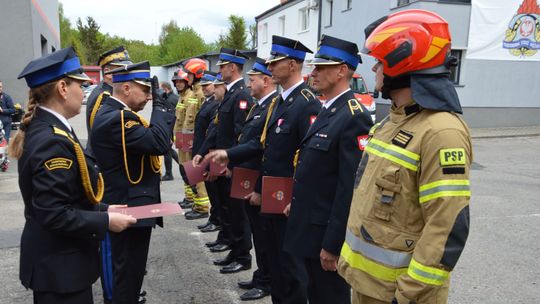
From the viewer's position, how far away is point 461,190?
1687mm

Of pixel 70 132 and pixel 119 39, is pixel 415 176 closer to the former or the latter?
pixel 70 132

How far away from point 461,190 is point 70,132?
200cm

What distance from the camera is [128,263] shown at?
3.32m

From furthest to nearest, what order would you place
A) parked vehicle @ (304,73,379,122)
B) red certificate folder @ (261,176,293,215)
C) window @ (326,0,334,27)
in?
window @ (326,0,334,27) → parked vehicle @ (304,73,379,122) → red certificate folder @ (261,176,293,215)

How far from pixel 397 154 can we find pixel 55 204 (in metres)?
1.70

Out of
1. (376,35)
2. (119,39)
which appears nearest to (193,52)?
(119,39)

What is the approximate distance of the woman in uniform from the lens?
2.12 m

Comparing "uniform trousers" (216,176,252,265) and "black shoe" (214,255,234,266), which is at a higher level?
"uniform trousers" (216,176,252,265)

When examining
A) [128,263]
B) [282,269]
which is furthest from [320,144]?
[128,263]

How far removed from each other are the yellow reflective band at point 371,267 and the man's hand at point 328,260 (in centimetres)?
35

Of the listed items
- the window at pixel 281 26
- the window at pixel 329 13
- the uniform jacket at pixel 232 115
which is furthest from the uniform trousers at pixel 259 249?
the window at pixel 281 26

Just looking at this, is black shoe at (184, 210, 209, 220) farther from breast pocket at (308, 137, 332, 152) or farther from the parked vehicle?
the parked vehicle

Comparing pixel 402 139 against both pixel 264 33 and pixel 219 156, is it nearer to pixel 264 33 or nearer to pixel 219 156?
pixel 219 156

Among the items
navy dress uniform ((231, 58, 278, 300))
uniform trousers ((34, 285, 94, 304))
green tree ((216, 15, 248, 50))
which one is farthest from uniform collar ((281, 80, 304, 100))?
green tree ((216, 15, 248, 50))
